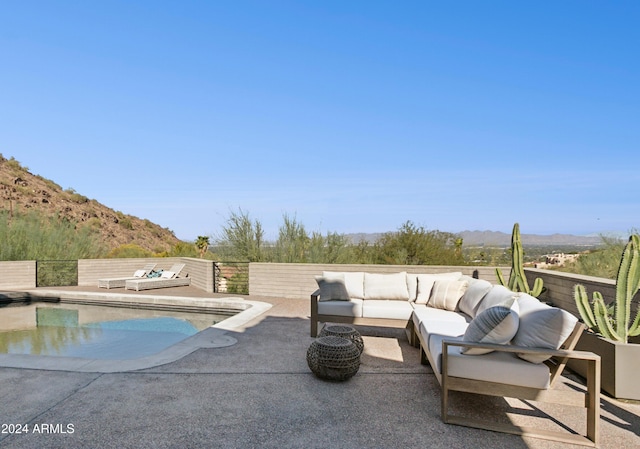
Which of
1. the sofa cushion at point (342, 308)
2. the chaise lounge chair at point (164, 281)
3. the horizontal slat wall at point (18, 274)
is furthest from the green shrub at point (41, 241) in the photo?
the sofa cushion at point (342, 308)

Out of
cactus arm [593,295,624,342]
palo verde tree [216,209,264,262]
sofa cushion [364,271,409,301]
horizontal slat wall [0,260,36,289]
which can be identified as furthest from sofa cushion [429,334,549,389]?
horizontal slat wall [0,260,36,289]

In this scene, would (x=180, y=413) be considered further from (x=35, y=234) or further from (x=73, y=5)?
(x=35, y=234)

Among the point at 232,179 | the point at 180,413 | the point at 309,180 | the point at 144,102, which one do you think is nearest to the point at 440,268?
the point at 180,413

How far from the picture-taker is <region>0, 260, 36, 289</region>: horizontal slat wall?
9.55m

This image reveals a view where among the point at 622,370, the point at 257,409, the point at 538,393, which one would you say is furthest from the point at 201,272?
the point at 622,370

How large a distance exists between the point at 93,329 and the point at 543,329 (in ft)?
22.1

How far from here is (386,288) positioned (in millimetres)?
4914

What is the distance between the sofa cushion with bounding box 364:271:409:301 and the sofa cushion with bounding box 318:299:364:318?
0.26m

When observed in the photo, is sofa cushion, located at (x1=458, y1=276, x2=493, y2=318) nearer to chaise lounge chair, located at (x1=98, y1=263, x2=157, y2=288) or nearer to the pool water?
the pool water

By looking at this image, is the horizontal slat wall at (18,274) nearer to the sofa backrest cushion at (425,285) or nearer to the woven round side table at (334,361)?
the woven round side table at (334,361)

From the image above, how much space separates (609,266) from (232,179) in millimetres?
12715

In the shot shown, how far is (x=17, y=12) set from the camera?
7531 millimetres

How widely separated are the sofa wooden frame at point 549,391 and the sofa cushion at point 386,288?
229 cm

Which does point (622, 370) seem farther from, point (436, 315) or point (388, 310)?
point (388, 310)
